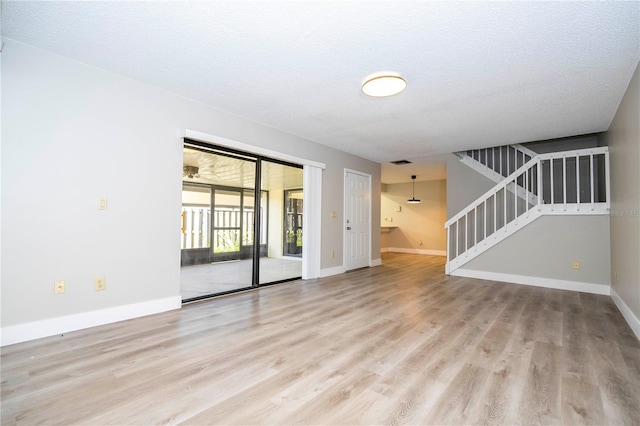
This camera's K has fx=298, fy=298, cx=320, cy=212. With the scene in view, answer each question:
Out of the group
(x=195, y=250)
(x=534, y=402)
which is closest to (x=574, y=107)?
(x=534, y=402)

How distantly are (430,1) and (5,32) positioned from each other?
10.3 ft

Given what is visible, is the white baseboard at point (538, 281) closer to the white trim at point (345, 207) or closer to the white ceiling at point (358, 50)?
the white trim at point (345, 207)

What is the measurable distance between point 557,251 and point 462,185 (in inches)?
80.7

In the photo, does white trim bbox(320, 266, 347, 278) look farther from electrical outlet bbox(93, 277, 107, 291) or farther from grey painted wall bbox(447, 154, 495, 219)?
electrical outlet bbox(93, 277, 107, 291)

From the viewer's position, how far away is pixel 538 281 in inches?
191

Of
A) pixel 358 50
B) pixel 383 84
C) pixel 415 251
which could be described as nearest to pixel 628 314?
pixel 383 84

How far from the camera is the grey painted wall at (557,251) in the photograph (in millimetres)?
4410

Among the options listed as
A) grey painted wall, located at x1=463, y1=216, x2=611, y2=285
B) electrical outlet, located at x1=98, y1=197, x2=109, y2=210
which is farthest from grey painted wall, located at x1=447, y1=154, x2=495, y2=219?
electrical outlet, located at x1=98, y1=197, x2=109, y2=210

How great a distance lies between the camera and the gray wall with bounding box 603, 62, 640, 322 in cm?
277

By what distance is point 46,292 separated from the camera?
255cm

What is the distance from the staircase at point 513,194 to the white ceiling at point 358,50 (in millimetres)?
1492

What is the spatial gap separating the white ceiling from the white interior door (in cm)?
234

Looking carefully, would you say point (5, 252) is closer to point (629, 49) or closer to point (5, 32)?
point (5, 32)

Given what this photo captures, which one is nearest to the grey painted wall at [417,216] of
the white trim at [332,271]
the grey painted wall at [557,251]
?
the grey painted wall at [557,251]
